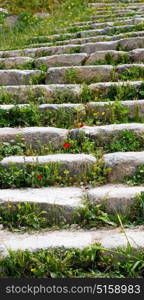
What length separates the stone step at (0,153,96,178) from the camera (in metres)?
4.92

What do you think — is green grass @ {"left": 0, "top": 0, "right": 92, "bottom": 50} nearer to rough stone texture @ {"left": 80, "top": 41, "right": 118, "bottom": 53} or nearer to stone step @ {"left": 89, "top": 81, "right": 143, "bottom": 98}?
rough stone texture @ {"left": 80, "top": 41, "right": 118, "bottom": 53}

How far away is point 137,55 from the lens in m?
7.49

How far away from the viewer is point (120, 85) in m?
6.45

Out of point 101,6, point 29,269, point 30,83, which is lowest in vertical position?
point 29,269

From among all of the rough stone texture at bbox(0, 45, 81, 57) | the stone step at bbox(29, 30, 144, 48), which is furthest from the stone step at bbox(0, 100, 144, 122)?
the stone step at bbox(29, 30, 144, 48)

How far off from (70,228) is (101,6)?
10572 mm

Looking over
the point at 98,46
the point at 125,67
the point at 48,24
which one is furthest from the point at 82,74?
the point at 48,24

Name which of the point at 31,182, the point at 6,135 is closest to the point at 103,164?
the point at 31,182

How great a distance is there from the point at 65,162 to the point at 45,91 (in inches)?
72.8

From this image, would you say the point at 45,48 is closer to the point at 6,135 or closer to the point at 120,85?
the point at 120,85

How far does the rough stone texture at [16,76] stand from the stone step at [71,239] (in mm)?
3453

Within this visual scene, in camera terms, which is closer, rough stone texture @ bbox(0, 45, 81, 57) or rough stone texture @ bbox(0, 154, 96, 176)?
rough stone texture @ bbox(0, 154, 96, 176)

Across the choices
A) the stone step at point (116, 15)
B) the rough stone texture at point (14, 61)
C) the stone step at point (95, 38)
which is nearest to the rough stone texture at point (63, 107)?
the rough stone texture at point (14, 61)

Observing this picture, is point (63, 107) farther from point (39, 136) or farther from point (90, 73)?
point (90, 73)
